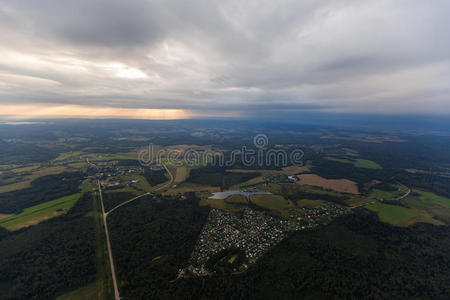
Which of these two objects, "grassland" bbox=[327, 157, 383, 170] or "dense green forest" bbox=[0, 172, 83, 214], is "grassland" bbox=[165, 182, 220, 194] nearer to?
"dense green forest" bbox=[0, 172, 83, 214]

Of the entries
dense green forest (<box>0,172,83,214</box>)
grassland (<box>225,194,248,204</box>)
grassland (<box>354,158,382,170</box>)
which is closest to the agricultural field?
grassland (<box>225,194,248,204</box>)

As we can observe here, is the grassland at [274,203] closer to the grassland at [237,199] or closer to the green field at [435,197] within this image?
the grassland at [237,199]

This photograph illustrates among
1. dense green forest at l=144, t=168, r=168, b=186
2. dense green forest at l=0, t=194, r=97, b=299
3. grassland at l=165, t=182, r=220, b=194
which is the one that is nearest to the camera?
dense green forest at l=0, t=194, r=97, b=299

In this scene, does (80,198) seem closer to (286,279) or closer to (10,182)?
(10,182)

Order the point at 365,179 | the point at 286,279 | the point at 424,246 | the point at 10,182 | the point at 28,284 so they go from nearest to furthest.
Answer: the point at 28,284 < the point at 286,279 < the point at 424,246 < the point at 10,182 < the point at 365,179

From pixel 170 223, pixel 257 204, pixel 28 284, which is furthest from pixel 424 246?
pixel 28 284

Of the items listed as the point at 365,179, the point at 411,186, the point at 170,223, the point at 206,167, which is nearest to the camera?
the point at 170,223
